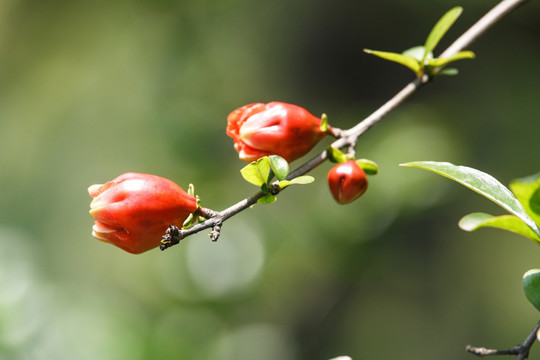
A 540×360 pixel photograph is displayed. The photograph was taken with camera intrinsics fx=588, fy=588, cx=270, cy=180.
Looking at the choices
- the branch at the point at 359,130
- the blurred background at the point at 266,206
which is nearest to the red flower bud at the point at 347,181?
the branch at the point at 359,130

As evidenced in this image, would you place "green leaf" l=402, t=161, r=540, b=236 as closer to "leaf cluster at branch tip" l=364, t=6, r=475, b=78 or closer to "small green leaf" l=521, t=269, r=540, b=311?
"small green leaf" l=521, t=269, r=540, b=311

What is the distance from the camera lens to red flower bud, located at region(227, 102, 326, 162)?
27.2 inches

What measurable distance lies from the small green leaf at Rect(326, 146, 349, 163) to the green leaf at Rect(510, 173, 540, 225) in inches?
9.4

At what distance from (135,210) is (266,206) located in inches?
73.5

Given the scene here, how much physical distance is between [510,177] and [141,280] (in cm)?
156

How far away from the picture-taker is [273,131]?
2.27 feet

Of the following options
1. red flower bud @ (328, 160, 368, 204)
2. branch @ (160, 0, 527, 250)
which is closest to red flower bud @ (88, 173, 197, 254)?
branch @ (160, 0, 527, 250)

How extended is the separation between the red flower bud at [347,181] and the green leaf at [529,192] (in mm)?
197

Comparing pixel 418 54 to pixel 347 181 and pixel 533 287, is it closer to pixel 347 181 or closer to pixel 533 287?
pixel 347 181

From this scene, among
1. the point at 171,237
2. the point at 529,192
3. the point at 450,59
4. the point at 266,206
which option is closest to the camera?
the point at 529,192

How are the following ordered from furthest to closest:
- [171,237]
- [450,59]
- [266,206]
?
[266,206] < [450,59] < [171,237]

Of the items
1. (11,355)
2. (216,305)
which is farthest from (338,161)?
(216,305)

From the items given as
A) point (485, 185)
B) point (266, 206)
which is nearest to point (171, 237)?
point (485, 185)

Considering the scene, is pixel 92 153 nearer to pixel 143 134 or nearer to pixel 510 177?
pixel 143 134
